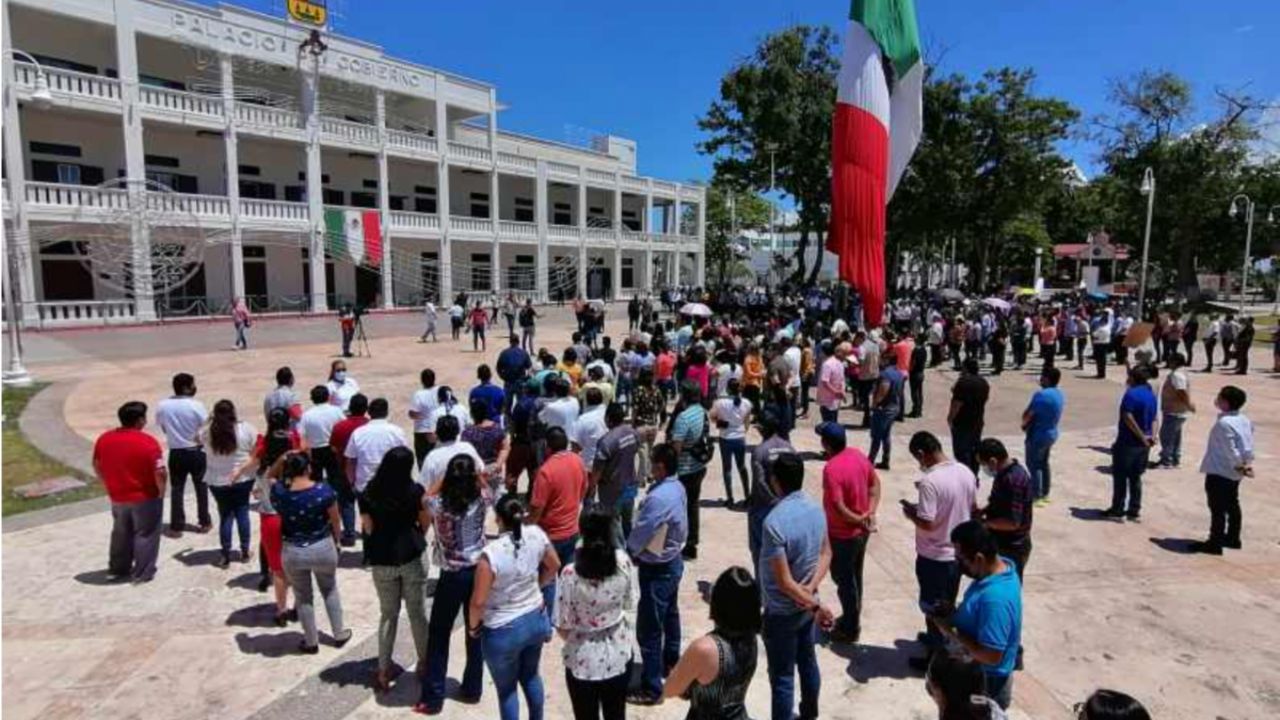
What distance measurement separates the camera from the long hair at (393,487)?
4.13 meters

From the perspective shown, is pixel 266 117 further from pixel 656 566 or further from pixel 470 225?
pixel 656 566

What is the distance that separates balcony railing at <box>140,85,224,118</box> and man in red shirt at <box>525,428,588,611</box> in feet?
90.6

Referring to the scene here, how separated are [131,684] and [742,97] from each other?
33.9 m

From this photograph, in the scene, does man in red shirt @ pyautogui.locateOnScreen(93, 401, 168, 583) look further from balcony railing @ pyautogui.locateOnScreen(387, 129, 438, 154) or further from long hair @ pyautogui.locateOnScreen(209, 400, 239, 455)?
balcony railing @ pyautogui.locateOnScreen(387, 129, 438, 154)

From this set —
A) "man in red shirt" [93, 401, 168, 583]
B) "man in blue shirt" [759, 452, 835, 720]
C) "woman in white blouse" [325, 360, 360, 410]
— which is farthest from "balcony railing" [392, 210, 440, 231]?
"man in blue shirt" [759, 452, 835, 720]

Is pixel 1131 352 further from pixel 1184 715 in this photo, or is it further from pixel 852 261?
pixel 1184 715

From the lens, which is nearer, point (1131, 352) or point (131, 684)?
point (131, 684)

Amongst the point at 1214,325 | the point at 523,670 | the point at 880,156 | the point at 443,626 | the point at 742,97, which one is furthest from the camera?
the point at 742,97

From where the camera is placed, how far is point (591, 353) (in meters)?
12.5

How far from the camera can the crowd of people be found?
3443mm

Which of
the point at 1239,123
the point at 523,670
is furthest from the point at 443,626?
the point at 1239,123

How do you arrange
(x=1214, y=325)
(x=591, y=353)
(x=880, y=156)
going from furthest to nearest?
(x=1214, y=325) → (x=591, y=353) → (x=880, y=156)

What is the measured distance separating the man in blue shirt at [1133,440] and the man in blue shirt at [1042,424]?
61cm

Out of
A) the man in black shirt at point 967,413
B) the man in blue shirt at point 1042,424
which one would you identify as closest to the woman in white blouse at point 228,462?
the man in black shirt at point 967,413
